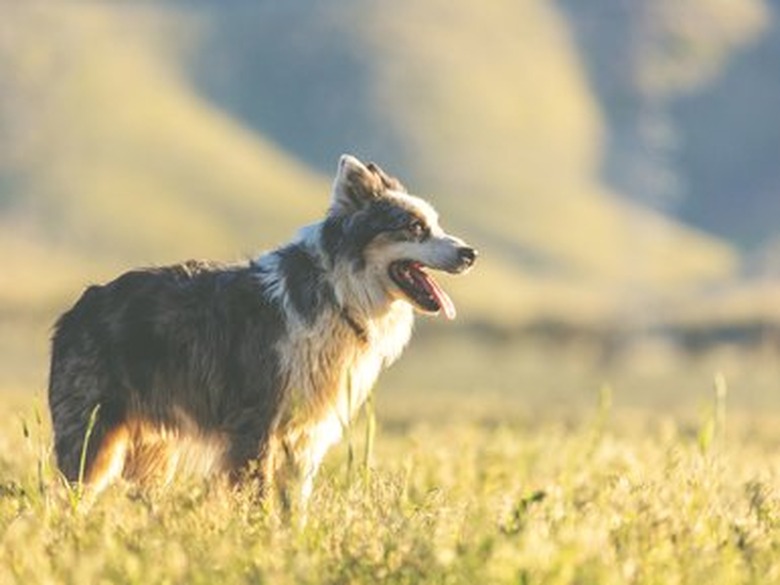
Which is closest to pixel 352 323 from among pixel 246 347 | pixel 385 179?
pixel 246 347

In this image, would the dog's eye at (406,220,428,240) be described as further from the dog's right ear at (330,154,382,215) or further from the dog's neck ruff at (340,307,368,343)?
the dog's neck ruff at (340,307,368,343)

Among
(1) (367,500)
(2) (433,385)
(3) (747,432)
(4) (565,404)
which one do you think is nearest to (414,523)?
(1) (367,500)

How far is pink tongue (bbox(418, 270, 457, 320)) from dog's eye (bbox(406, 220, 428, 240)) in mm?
228

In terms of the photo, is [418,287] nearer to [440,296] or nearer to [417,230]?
[440,296]

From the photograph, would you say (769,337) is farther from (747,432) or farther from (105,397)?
(105,397)

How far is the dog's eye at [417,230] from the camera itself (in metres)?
9.41

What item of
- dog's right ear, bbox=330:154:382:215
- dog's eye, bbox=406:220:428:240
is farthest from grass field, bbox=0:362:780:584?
dog's right ear, bbox=330:154:382:215

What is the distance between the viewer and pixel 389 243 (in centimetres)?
940

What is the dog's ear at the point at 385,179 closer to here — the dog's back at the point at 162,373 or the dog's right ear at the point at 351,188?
the dog's right ear at the point at 351,188

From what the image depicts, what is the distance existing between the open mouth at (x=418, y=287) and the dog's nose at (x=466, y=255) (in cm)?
24

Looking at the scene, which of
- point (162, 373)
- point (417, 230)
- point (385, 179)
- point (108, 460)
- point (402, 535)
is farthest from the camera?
point (385, 179)

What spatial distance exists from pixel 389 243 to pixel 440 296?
18.2 inches

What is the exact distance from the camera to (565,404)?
37.5 m

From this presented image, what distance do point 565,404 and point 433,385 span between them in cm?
1216
